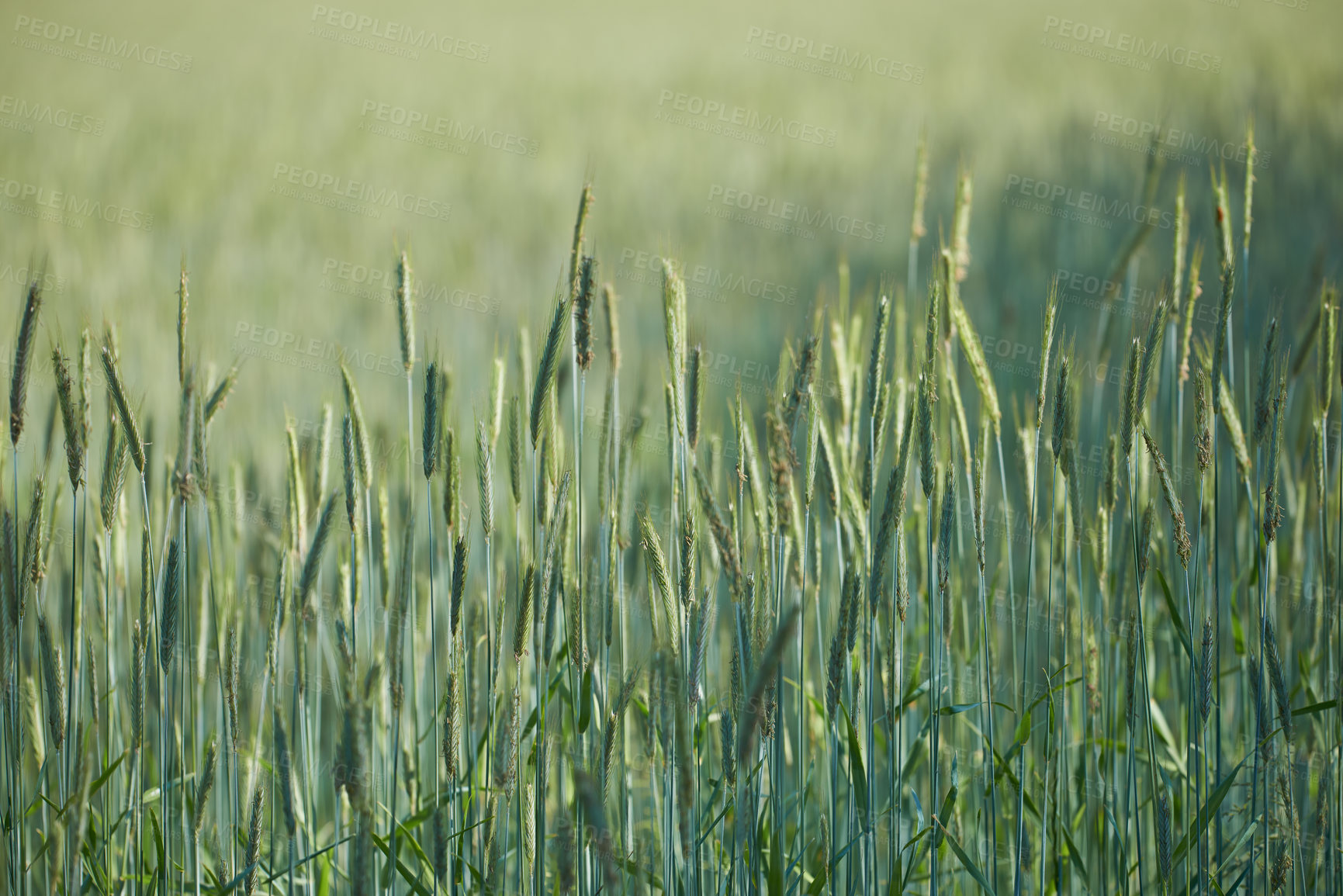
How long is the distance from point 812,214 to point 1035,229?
1.89 ft

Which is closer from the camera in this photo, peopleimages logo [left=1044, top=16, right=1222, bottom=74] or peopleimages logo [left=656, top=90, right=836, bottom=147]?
peopleimages logo [left=1044, top=16, right=1222, bottom=74]

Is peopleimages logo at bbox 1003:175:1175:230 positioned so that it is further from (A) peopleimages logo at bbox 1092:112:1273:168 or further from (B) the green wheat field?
(B) the green wheat field

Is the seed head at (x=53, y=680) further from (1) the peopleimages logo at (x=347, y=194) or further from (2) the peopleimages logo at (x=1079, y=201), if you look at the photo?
(2) the peopleimages logo at (x=1079, y=201)

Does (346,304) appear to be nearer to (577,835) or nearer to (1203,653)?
(577,835)

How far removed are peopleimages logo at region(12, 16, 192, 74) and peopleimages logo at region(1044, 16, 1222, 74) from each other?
8.94 feet

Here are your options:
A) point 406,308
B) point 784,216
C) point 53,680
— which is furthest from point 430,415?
point 784,216

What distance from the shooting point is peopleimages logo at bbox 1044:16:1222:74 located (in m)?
2.56

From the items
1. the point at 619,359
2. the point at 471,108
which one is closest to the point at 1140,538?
the point at 619,359

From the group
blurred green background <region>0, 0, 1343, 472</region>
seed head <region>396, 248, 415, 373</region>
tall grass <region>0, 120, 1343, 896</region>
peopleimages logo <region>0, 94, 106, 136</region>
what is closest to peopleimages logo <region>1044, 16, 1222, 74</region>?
blurred green background <region>0, 0, 1343, 472</region>

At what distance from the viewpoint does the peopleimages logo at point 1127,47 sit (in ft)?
8.41

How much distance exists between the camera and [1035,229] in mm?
2346

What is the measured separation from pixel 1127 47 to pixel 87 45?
2990mm

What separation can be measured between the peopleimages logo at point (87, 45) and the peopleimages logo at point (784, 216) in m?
1.80

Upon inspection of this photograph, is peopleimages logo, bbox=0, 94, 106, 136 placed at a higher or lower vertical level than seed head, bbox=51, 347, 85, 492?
higher
